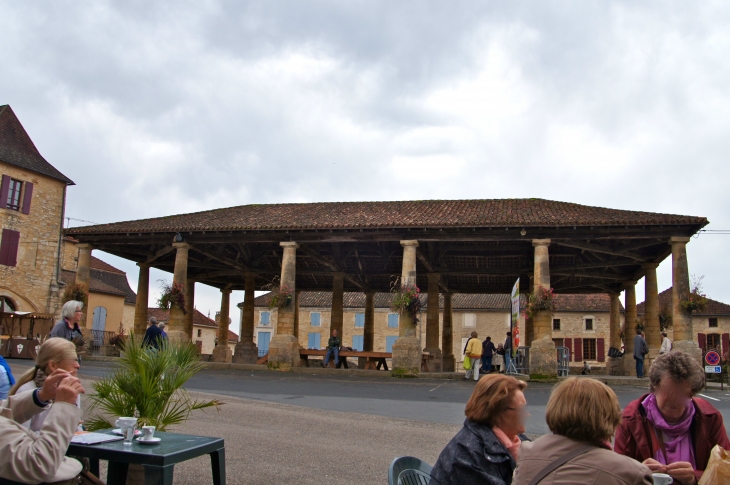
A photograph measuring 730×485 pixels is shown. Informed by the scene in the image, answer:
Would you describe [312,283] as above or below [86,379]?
above

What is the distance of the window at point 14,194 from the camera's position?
29516 mm

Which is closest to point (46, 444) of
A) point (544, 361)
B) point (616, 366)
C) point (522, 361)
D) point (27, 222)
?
point (544, 361)

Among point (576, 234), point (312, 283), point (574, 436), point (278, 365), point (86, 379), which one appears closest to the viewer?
point (574, 436)

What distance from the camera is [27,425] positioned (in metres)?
3.29

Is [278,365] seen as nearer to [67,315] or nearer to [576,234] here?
[576,234]

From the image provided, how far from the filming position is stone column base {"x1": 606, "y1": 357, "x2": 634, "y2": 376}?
71.5 feet

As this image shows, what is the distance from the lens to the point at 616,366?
22.8m

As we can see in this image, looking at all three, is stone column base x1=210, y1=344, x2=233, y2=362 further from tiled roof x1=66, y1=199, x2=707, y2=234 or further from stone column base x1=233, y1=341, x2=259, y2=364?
tiled roof x1=66, y1=199, x2=707, y2=234

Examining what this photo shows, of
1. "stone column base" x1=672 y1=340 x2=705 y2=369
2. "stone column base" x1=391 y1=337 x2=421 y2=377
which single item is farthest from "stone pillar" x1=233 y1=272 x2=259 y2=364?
"stone column base" x1=672 y1=340 x2=705 y2=369

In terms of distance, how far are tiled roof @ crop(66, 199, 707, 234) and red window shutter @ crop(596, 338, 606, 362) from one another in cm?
2156

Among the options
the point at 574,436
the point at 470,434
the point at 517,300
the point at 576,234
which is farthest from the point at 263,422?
the point at 576,234

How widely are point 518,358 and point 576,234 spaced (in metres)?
3.66

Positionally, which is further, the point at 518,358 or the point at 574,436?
the point at 518,358

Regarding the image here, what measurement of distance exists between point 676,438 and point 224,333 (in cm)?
2487
